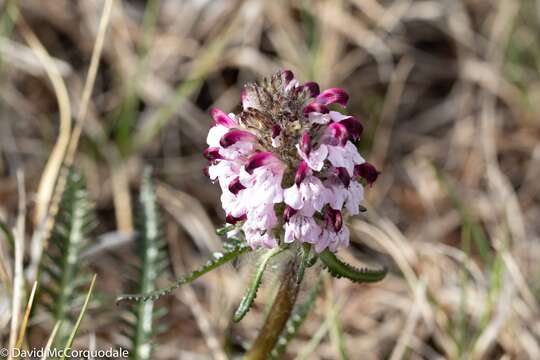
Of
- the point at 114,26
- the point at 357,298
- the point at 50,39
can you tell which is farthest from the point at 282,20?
the point at 357,298

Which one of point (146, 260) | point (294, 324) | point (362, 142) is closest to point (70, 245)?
point (146, 260)

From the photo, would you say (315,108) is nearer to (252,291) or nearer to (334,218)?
(334,218)

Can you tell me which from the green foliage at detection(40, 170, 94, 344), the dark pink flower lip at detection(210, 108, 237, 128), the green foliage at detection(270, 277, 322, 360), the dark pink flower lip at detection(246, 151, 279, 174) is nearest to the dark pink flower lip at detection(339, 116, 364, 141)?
the dark pink flower lip at detection(246, 151, 279, 174)

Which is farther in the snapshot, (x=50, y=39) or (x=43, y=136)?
(x=50, y=39)

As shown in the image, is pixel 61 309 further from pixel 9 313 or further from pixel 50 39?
pixel 50 39

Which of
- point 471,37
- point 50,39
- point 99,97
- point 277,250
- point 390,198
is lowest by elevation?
point 277,250

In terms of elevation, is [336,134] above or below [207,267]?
above
